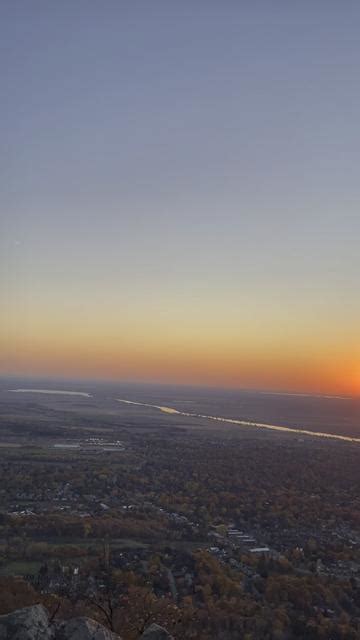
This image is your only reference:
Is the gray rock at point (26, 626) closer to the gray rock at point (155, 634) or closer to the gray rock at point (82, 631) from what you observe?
the gray rock at point (82, 631)

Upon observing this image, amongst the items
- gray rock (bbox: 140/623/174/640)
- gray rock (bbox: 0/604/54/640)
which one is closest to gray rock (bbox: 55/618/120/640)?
gray rock (bbox: 0/604/54/640)

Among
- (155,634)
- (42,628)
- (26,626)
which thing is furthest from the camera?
(155,634)

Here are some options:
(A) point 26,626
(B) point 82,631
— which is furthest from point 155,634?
(A) point 26,626

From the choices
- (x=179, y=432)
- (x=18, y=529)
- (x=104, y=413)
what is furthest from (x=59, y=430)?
(x=18, y=529)

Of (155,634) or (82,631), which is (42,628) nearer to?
(82,631)

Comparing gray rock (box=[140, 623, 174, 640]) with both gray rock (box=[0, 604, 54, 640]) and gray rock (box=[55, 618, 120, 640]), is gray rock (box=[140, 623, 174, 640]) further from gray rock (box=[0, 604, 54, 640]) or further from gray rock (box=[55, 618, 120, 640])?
gray rock (box=[0, 604, 54, 640])

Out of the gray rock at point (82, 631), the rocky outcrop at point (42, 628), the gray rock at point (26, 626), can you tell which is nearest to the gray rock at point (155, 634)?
the rocky outcrop at point (42, 628)

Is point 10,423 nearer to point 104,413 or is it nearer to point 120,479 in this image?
point 104,413

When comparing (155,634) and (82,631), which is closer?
(82,631)
